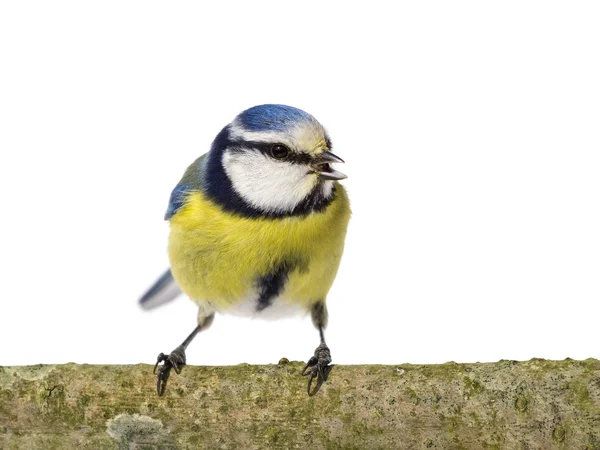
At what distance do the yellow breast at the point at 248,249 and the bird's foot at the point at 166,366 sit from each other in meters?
0.25

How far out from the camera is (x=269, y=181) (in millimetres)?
2488

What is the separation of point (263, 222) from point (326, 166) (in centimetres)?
27

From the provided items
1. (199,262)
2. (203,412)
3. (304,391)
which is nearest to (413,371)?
(304,391)

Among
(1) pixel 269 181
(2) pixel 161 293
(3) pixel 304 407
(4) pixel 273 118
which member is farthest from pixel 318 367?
(2) pixel 161 293

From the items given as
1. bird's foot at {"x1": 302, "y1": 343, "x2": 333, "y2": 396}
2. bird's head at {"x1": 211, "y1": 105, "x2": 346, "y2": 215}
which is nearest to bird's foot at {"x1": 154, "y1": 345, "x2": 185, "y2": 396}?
bird's foot at {"x1": 302, "y1": 343, "x2": 333, "y2": 396}

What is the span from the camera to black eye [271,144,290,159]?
246 cm

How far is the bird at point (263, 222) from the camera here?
2467 millimetres

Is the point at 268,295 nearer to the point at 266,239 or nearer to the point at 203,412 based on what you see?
the point at 266,239

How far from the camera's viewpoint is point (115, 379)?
2.43m

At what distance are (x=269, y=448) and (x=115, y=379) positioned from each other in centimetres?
52

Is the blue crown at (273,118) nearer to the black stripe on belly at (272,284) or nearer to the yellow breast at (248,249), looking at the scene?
the yellow breast at (248,249)

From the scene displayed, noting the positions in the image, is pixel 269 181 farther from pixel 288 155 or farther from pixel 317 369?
pixel 317 369

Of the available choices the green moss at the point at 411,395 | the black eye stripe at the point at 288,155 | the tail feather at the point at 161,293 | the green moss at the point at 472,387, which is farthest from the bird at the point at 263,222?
the tail feather at the point at 161,293

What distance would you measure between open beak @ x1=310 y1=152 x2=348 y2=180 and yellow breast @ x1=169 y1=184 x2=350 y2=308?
18cm
